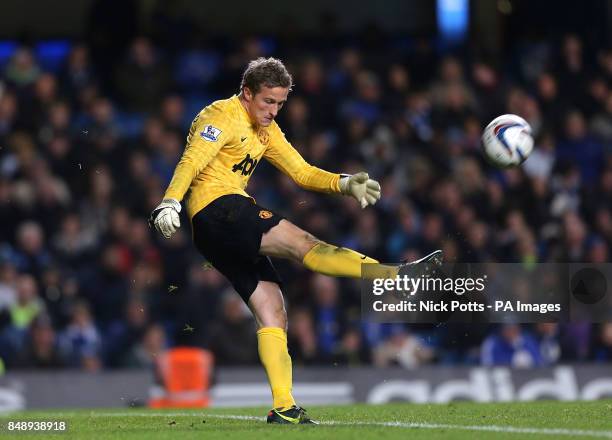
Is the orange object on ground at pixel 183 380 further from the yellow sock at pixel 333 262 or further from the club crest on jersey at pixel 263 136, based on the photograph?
the yellow sock at pixel 333 262

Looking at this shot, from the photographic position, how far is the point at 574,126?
15.9 meters

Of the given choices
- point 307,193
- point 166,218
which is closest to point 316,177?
point 166,218

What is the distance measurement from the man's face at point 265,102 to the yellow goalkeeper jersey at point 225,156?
0.09 metres

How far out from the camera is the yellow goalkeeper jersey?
7.54 meters

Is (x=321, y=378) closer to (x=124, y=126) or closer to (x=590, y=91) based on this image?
(x=124, y=126)

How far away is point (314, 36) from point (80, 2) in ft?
11.3

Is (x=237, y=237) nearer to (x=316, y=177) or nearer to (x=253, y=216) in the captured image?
(x=253, y=216)

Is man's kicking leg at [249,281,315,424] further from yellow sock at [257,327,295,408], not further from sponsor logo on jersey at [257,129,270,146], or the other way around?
sponsor logo on jersey at [257,129,270,146]

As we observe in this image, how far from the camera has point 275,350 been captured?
7.65m

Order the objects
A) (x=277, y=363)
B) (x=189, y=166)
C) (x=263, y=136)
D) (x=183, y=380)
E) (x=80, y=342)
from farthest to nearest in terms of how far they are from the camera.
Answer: (x=80, y=342), (x=183, y=380), (x=263, y=136), (x=277, y=363), (x=189, y=166)

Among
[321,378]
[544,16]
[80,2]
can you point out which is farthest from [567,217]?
[80,2]

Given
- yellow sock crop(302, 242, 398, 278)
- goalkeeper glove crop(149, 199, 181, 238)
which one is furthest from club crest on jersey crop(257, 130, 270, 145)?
goalkeeper glove crop(149, 199, 181, 238)

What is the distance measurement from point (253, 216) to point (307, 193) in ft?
23.4

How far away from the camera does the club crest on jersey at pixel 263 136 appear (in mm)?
8008
